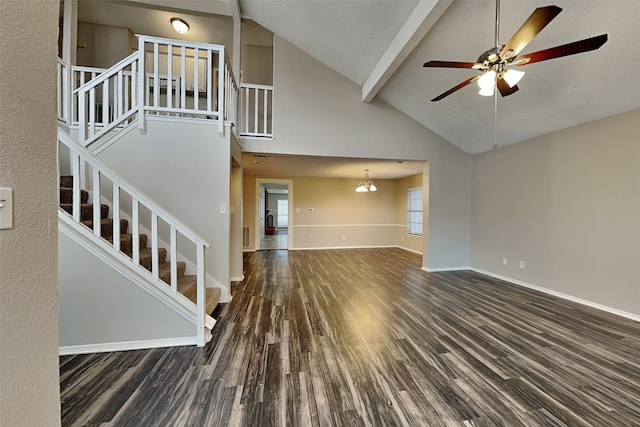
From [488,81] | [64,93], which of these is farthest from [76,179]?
[488,81]

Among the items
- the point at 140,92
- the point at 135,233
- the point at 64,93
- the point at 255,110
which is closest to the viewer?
the point at 135,233

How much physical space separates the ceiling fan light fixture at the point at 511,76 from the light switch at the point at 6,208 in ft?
9.29

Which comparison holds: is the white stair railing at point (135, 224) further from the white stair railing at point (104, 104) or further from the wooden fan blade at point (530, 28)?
the wooden fan blade at point (530, 28)

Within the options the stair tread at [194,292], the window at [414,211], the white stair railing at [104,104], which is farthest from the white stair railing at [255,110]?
the window at [414,211]

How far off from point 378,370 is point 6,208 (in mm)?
2164

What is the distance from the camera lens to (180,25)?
15.3 ft

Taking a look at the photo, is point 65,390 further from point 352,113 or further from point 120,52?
point 120,52

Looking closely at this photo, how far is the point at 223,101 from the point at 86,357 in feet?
9.16

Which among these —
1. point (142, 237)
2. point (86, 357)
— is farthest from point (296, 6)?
point (86, 357)

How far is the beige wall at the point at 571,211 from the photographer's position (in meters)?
2.96

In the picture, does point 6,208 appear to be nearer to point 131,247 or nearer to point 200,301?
point 200,301

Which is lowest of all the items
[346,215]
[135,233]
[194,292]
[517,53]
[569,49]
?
[194,292]

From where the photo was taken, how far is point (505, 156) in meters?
4.45

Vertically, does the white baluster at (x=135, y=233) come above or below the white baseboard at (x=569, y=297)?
above
